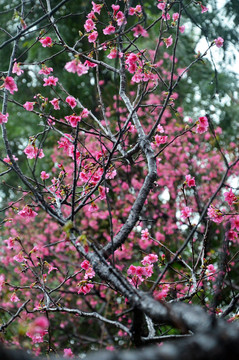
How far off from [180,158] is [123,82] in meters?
3.92

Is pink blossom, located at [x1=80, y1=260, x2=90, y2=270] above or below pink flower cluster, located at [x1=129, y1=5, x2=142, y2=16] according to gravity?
below

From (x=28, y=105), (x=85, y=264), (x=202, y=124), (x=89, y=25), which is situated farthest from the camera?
(x=89, y=25)

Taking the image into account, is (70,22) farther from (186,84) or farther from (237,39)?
(186,84)

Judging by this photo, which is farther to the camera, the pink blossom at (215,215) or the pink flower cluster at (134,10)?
the pink flower cluster at (134,10)

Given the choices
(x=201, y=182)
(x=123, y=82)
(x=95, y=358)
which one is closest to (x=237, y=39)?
(x=123, y=82)

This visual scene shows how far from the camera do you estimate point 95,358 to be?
0.79m

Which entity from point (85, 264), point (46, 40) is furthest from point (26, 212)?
point (46, 40)

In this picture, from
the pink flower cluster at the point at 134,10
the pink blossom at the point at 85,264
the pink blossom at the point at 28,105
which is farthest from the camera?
the pink flower cluster at the point at 134,10

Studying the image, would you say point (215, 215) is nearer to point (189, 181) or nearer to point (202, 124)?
point (189, 181)

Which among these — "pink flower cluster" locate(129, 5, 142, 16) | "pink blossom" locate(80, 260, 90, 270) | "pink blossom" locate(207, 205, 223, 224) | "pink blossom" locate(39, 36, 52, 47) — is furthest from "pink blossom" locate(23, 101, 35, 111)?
"pink blossom" locate(207, 205, 223, 224)

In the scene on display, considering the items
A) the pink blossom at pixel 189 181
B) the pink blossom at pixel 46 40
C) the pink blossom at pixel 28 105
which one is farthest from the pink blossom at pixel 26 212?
the pink blossom at pixel 46 40

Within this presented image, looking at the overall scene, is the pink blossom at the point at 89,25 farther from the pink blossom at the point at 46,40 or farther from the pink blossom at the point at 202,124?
the pink blossom at the point at 202,124

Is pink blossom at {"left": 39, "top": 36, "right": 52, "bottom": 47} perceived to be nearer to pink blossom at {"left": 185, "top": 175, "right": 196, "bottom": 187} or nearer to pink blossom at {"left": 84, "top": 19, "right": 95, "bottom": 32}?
pink blossom at {"left": 84, "top": 19, "right": 95, "bottom": 32}

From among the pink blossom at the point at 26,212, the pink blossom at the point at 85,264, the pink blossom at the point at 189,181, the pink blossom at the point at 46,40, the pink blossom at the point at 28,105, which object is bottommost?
the pink blossom at the point at 85,264
